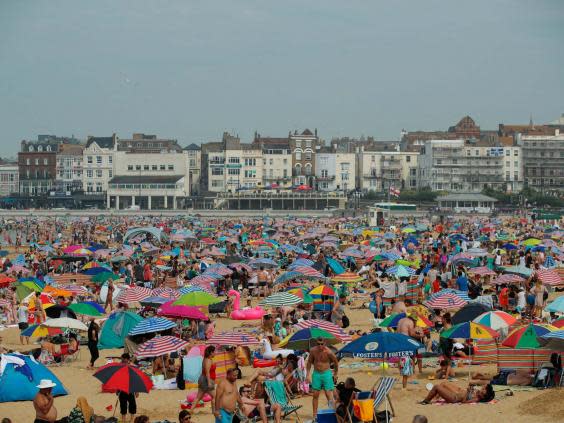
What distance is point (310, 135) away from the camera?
347 ft

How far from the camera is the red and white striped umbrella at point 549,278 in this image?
20438mm

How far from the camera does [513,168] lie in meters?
108

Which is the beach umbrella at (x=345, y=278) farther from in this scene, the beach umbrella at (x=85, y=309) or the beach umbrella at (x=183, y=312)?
the beach umbrella at (x=85, y=309)

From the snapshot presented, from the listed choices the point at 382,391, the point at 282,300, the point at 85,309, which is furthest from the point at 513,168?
the point at 382,391

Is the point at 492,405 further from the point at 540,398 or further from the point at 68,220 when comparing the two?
the point at 68,220

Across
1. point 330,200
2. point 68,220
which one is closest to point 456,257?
point 68,220

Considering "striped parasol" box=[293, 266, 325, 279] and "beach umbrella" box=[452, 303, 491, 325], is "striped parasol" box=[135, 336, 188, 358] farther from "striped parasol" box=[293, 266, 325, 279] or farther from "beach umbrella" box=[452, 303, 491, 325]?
"striped parasol" box=[293, 266, 325, 279]

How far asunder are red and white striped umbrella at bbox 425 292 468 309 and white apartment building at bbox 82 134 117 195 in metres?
89.4

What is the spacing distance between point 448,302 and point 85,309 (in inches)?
235

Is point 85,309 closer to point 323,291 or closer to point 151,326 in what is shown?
point 151,326

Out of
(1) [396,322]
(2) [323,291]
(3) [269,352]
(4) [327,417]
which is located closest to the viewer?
(4) [327,417]

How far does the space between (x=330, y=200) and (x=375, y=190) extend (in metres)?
14.8

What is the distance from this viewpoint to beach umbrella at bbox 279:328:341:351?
1272 centimetres

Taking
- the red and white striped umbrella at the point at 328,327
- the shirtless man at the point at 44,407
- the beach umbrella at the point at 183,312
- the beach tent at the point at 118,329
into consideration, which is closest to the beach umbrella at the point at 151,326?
the beach tent at the point at 118,329
